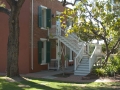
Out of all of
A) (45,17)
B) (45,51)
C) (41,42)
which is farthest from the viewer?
(45,17)

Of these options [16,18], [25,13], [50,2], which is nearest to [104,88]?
[16,18]

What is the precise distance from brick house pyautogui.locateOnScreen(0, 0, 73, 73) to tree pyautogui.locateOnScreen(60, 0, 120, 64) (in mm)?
3217

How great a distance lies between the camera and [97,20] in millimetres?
17094

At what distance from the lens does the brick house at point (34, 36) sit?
1838 centimetres

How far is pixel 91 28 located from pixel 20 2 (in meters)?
5.84

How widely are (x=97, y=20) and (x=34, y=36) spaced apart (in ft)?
18.3

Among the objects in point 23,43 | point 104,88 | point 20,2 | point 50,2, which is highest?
point 50,2

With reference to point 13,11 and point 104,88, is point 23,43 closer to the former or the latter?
point 13,11

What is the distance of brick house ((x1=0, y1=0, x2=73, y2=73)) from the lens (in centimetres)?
1838

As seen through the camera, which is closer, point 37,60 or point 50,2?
point 37,60

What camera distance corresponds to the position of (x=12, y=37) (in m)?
14.1

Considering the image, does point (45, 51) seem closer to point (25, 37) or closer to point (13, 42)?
point (25, 37)

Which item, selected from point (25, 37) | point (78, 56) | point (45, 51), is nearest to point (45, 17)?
point (45, 51)

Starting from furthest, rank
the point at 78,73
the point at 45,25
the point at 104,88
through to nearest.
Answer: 1. the point at 45,25
2. the point at 78,73
3. the point at 104,88
